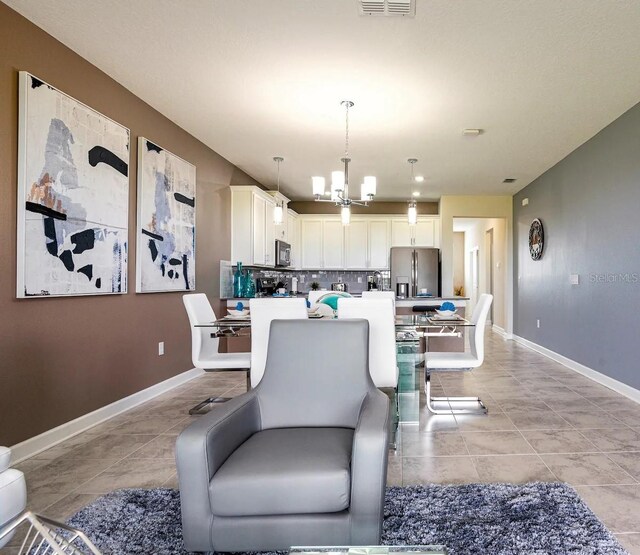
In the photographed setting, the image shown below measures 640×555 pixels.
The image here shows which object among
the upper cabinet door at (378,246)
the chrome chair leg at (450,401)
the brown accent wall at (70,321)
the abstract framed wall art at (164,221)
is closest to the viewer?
the brown accent wall at (70,321)

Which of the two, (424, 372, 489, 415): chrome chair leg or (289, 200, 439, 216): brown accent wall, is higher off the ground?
(289, 200, 439, 216): brown accent wall

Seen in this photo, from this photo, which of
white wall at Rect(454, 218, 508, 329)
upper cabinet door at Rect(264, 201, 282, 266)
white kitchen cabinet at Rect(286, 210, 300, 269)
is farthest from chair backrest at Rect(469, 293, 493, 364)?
white wall at Rect(454, 218, 508, 329)

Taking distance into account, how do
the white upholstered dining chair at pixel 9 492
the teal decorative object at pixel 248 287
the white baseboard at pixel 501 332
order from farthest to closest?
the white baseboard at pixel 501 332, the teal decorative object at pixel 248 287, the white upholstered dining chair at pixel 9 492

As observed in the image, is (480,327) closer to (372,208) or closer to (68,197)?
(68,197)

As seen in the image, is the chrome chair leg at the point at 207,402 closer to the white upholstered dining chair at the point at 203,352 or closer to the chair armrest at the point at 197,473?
the white upholstered dining chair at the point at 203,352

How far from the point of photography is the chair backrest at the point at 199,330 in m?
3.31

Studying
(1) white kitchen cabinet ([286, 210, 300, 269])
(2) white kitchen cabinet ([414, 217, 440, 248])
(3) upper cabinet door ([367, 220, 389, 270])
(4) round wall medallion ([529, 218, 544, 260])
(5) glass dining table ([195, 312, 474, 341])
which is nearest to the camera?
(5) glass dining table ([195, 312, 474, 341])

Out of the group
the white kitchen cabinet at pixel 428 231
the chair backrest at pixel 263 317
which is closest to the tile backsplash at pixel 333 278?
the white kitchen cabinet at pixel 428 231

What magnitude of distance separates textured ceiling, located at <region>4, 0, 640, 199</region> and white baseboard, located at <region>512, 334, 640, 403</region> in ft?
8.46

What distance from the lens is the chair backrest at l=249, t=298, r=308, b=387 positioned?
2.80m

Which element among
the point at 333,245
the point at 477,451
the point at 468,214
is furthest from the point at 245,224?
the point at 468,214

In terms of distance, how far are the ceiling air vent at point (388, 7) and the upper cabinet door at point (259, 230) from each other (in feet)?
11.5

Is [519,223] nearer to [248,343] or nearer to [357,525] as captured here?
[248,343]

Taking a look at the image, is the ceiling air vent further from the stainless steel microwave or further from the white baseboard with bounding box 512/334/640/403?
the stainless steel microwave
